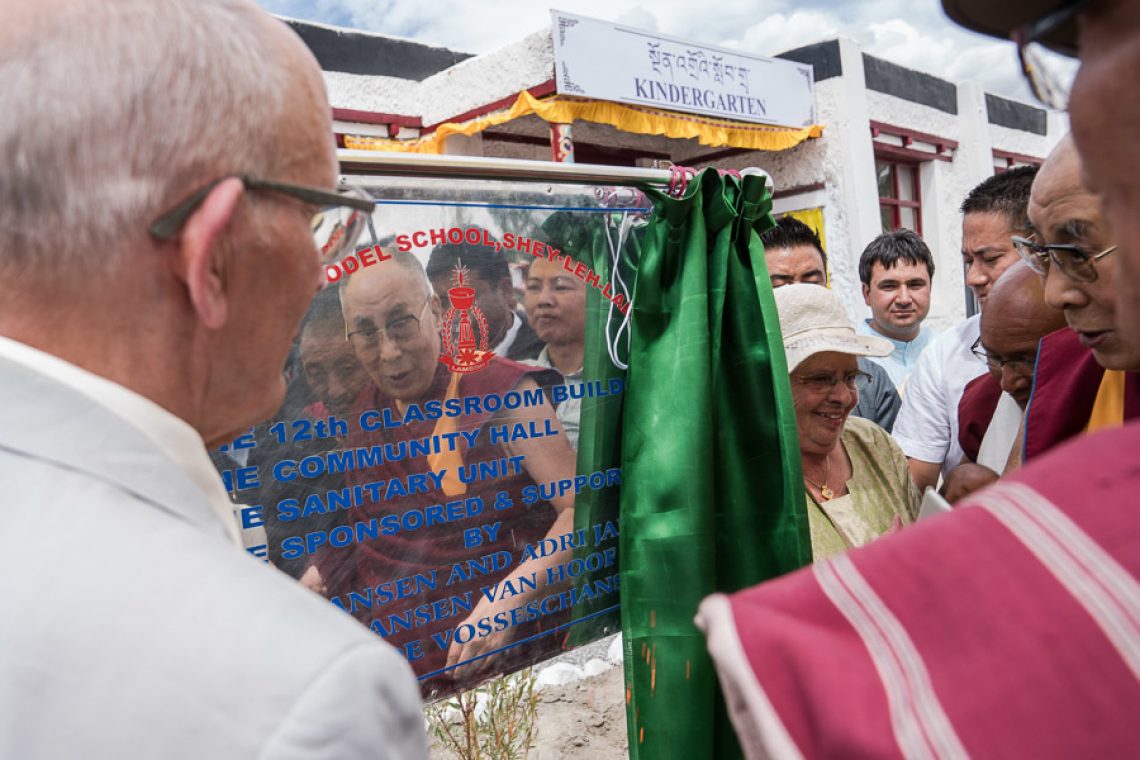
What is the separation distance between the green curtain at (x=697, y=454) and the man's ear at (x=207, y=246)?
1202mm

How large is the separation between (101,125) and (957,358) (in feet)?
9.23

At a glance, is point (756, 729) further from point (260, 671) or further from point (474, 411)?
point (474, 411)

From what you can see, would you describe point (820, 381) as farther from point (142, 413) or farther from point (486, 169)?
point (142, 413)

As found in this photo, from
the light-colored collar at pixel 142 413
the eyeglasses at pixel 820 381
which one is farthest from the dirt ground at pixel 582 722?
the light-colored collar at pixel 142 413

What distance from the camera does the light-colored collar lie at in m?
0.72

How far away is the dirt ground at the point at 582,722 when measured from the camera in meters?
3.35

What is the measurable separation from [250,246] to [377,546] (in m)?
0.89

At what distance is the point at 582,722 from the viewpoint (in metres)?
3.52

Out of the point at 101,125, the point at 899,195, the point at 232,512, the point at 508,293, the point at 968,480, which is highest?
the point at 899,195

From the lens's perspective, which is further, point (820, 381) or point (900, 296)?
point (900, 296)

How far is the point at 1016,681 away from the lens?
1.81ft

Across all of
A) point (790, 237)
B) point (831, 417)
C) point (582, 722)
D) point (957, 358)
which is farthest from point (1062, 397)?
point (582, 722)

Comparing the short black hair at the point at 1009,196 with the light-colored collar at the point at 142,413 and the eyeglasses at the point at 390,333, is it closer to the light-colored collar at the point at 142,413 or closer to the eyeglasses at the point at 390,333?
the eyeglasses at the point at 390,333

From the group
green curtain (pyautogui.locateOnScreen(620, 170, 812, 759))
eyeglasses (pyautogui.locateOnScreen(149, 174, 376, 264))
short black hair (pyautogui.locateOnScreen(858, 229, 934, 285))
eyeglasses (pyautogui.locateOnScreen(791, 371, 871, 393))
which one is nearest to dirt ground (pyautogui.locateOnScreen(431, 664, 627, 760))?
green curtain (pyautogui.locateOnScreen(620, 170, 812, 759))
